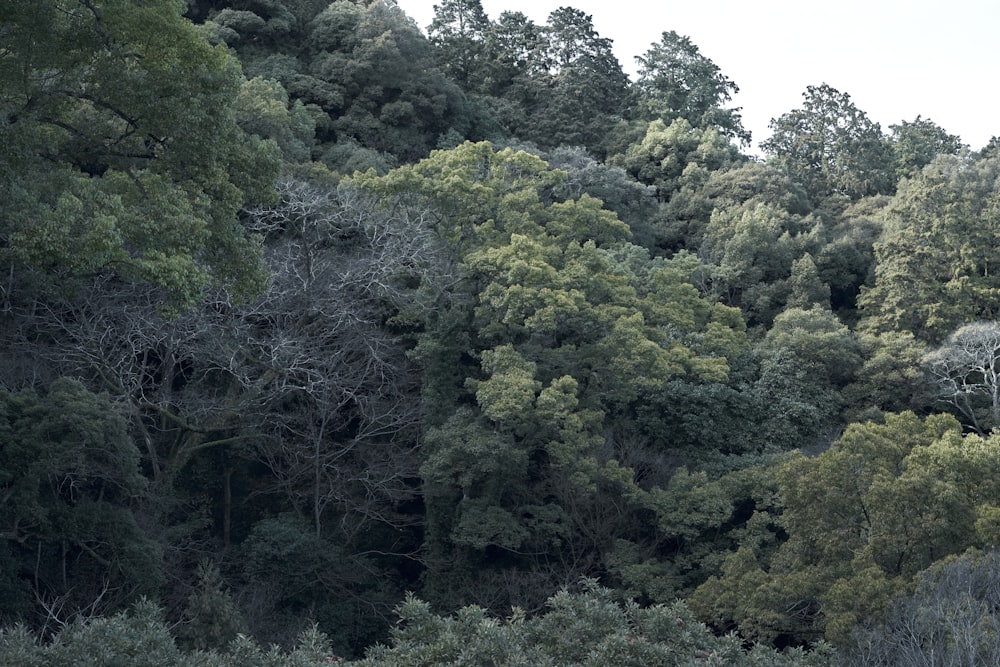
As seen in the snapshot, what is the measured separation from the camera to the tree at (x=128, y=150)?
9078mm

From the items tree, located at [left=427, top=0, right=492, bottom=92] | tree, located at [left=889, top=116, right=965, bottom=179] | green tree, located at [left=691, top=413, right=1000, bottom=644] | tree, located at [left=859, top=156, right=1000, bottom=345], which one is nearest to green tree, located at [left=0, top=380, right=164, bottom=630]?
green tree, located at [left=691, top=413, right=1000, bottom=644]

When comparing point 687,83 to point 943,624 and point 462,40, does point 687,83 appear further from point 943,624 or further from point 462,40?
point 943,624

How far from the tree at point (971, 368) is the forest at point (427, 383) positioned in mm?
86

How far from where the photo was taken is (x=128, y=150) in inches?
416

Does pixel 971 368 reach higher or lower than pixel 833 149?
lower

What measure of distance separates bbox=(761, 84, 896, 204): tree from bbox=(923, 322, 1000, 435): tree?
40.1ft

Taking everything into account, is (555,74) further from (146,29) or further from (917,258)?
(146,29)

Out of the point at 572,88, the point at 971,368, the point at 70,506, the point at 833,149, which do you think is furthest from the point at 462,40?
the point at 70,506

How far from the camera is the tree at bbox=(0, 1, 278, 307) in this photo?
9.08m

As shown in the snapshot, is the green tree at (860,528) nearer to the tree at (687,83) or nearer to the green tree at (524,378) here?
the green tree at (524,378)

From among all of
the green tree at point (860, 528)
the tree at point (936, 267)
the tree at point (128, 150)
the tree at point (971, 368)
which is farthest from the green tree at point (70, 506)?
the tree at point (936, 267)

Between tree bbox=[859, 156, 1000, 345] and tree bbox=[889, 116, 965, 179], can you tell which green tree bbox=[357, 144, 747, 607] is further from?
tree bbox=[889, 116, 965, 179]

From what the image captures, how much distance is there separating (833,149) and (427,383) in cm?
2031

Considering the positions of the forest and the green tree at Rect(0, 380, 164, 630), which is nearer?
the forest
